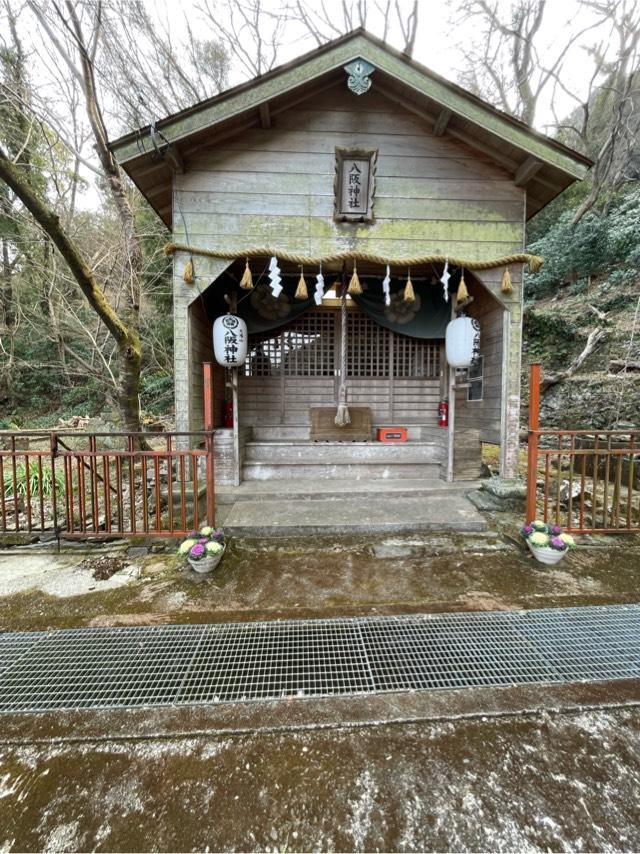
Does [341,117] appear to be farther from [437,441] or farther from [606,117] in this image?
[606,117]

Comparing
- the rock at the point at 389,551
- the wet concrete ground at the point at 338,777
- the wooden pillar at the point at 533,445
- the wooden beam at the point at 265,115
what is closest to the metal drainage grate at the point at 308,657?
the wet concrete ground at the point at 338,777

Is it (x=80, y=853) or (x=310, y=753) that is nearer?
(x=80, y=853)

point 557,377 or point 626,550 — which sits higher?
point 557,377

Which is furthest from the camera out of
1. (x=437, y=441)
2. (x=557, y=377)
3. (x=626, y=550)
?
(x=557, y=377)

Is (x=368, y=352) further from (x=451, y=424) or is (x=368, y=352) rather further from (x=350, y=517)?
(x=350, y=517)


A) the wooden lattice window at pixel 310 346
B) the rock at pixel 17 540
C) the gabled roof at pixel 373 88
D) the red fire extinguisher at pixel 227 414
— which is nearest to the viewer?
the rock at pixel 17 540

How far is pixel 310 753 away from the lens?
5.33ft

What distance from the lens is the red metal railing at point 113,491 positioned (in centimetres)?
353

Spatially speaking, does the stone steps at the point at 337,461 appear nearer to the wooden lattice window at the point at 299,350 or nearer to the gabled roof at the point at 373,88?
the wooden lattice window at the point at 299,350

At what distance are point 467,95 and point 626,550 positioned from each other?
18.7 ft

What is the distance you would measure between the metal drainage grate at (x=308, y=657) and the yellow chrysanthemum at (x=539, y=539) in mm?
774

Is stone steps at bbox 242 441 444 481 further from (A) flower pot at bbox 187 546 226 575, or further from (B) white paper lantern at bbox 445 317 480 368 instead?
(A) flower pot at bbox 187 546 226 575

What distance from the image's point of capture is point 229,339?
16.0ft

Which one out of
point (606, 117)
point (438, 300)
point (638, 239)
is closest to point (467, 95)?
point (438, 300)
